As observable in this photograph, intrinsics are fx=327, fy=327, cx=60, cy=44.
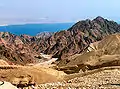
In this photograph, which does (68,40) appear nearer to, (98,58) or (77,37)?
(77,37)

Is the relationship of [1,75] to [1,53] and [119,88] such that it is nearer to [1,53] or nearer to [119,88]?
[119,88]

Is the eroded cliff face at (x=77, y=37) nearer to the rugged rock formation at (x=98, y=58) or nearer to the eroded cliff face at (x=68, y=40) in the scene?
the eroded cliff face at (x=68, y=40)

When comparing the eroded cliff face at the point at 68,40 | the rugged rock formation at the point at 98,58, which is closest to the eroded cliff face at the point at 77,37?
the eroded cliff face at the point at 68,40

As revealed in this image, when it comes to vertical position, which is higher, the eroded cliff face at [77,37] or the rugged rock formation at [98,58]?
the rugged rock formation at [98,58]

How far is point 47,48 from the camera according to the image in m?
173

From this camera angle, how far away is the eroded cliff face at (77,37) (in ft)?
486

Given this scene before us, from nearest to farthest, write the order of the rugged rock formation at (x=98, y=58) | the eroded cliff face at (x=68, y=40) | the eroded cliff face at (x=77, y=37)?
the rugged rock formation at (x=98, y=58), the eroded cliff face at (x=68, y=40), the eroded cliff face at (x=77, y=37)

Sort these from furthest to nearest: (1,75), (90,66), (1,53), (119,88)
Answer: (1,53) < (90,66) < (1,75) < (119,88)

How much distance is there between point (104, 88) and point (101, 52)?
4008 centimetres

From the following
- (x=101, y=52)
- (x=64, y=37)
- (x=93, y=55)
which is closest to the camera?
(x=93, y=55)

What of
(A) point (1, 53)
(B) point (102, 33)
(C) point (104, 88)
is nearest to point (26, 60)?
(A) point (1, 53)

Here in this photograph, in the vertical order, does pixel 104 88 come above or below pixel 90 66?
above

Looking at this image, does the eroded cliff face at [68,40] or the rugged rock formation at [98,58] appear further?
the eroded cliff face at [68,40]

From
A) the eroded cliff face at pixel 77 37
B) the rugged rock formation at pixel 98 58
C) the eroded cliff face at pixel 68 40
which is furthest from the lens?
the eroded cliff face at pixel 77 37
